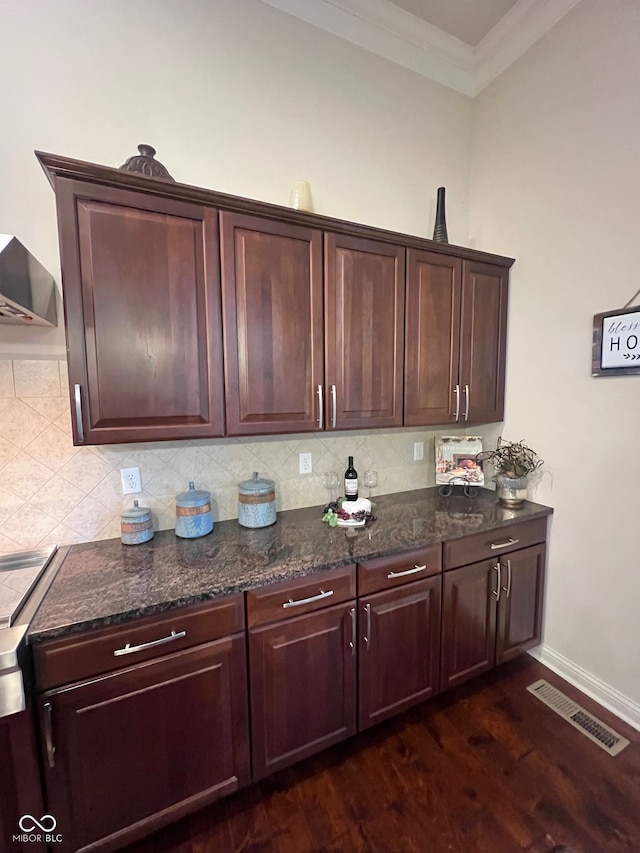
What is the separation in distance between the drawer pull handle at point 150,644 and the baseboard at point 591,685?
81.1 inches

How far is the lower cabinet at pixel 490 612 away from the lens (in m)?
1.75

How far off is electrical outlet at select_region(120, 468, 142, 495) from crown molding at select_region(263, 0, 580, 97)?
2379 mm

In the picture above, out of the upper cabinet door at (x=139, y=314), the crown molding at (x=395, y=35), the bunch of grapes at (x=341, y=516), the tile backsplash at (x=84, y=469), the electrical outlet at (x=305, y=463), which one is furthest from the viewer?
the electrical outlet at (x=305, y=463)

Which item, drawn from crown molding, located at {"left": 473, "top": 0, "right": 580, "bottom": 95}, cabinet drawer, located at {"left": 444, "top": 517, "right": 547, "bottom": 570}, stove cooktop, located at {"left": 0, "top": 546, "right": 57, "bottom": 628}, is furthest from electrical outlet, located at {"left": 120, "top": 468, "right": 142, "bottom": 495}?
crown molding, located at {"left": 473, "top": 0, "right": 580, "bottom": 95}

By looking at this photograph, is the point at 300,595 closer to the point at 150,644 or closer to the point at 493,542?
the point at 150,644

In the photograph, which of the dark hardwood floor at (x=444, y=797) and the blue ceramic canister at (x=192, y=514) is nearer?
the dark hardwood floor at (x=444, y=797)

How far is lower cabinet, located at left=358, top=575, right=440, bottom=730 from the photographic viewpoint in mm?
1528

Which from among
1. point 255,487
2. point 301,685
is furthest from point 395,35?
point 301,685

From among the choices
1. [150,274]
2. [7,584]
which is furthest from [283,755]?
[150,274]

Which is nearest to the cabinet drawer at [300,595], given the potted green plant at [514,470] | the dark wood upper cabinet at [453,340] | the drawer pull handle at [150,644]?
the drawer pull handle at [150,644]

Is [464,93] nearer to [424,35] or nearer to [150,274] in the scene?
[424,35]

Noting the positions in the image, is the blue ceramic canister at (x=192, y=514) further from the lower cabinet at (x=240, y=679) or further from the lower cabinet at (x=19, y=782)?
the lower cabinet at (x=19, y=782)

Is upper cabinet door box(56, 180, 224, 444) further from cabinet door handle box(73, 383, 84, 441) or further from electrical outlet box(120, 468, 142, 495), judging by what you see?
electrical outlet box(120, 468, 142, 495)

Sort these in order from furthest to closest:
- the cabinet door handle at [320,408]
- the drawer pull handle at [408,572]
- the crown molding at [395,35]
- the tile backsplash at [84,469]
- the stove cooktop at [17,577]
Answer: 1. the crown molding at [395,35]
2. the cabinet door handle at [320,408]
3. the drawer pull handle at [408,572]
4. the tile backsplash at [84,469]
5. the stove cooktop at [17,577]
